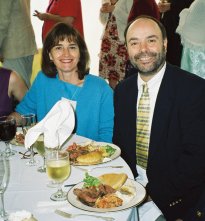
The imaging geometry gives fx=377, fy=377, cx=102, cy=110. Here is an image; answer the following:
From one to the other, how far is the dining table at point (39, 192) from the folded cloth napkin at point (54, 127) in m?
0.13

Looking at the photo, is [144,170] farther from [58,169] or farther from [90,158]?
[58,169]

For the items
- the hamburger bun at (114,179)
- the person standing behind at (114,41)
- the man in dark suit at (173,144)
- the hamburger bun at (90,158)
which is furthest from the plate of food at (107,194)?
the person standing behind at (114,41)

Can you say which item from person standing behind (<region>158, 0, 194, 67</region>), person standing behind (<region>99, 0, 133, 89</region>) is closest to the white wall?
person standing behind (<region>99, 0, 133, 89</region>)

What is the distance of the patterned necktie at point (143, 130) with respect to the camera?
201 centimetres

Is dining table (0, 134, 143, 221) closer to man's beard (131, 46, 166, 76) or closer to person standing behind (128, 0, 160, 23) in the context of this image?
man's beard (131, 46, 166, 76)

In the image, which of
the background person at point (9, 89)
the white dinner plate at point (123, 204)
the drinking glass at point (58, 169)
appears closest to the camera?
the white dinner plate at point (123, 204)

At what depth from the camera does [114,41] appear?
4609 mm

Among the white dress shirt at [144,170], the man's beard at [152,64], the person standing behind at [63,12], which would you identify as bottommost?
the white dress shirt at [144,170]

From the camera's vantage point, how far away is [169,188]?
1.88 m

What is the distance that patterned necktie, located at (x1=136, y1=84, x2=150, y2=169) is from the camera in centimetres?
201

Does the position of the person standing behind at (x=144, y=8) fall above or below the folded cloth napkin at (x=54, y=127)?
above

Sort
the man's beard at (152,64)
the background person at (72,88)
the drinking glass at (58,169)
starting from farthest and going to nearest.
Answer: the background person at (72,88) < the man's beard at (152,64) < the drinking glass at (58,169)

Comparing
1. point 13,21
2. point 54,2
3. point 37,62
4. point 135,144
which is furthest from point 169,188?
point 37,62

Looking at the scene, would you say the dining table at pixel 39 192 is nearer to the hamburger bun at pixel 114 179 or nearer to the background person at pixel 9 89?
the hamburger bun at pixel 114 179
